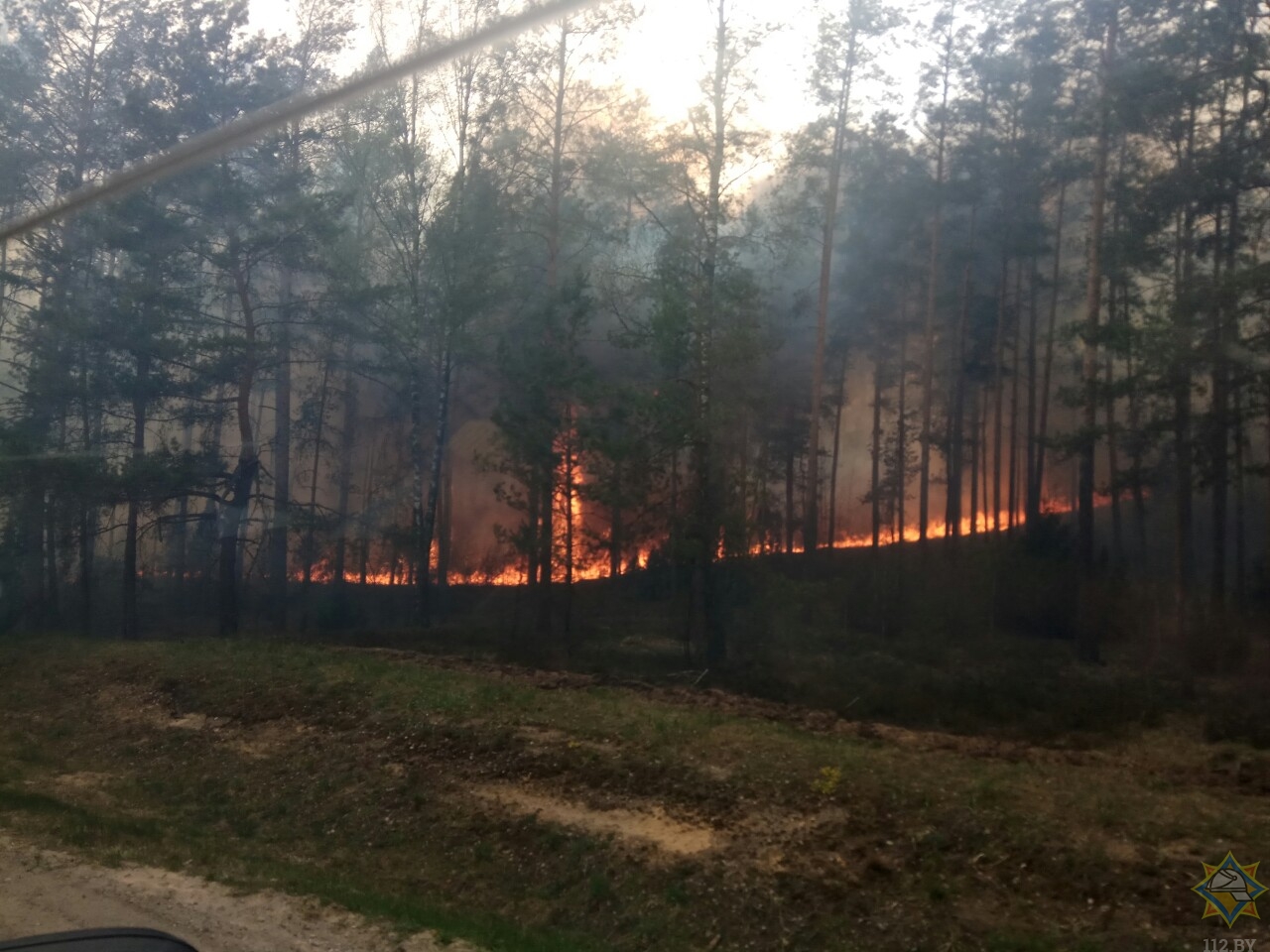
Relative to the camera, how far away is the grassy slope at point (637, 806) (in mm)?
7949

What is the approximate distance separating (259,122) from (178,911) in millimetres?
11566

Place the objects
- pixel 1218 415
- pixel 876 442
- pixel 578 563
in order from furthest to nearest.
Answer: pixel 876 442 < pixel 578 563 < pixel 1218 415

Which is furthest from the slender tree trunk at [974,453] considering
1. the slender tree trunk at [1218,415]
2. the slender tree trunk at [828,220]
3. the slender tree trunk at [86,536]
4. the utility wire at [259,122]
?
the slender tree trunk at [86,536]

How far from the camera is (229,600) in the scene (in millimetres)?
24188

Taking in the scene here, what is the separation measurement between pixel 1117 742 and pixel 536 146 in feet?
62.3

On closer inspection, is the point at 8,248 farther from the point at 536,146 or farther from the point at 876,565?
the point at 876,565

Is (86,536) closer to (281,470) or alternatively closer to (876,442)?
(281,470)

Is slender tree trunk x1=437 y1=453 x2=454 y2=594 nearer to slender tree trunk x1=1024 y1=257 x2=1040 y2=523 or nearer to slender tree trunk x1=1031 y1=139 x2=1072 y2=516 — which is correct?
slender tree trunk x1=1024 y1=257 x2=1040 y2=523

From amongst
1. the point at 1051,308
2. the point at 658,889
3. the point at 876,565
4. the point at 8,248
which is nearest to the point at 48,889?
the point at 658,889

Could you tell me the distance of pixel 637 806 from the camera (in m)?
10.4

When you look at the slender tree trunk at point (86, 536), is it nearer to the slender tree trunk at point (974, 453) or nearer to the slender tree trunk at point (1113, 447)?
the slender tree trunk at point (1113, 447)

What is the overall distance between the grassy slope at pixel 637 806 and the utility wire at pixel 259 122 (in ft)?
22.7

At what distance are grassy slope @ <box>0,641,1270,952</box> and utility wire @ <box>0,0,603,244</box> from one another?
692 centimetres

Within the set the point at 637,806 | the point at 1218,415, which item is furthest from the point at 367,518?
the point at 1218,415
